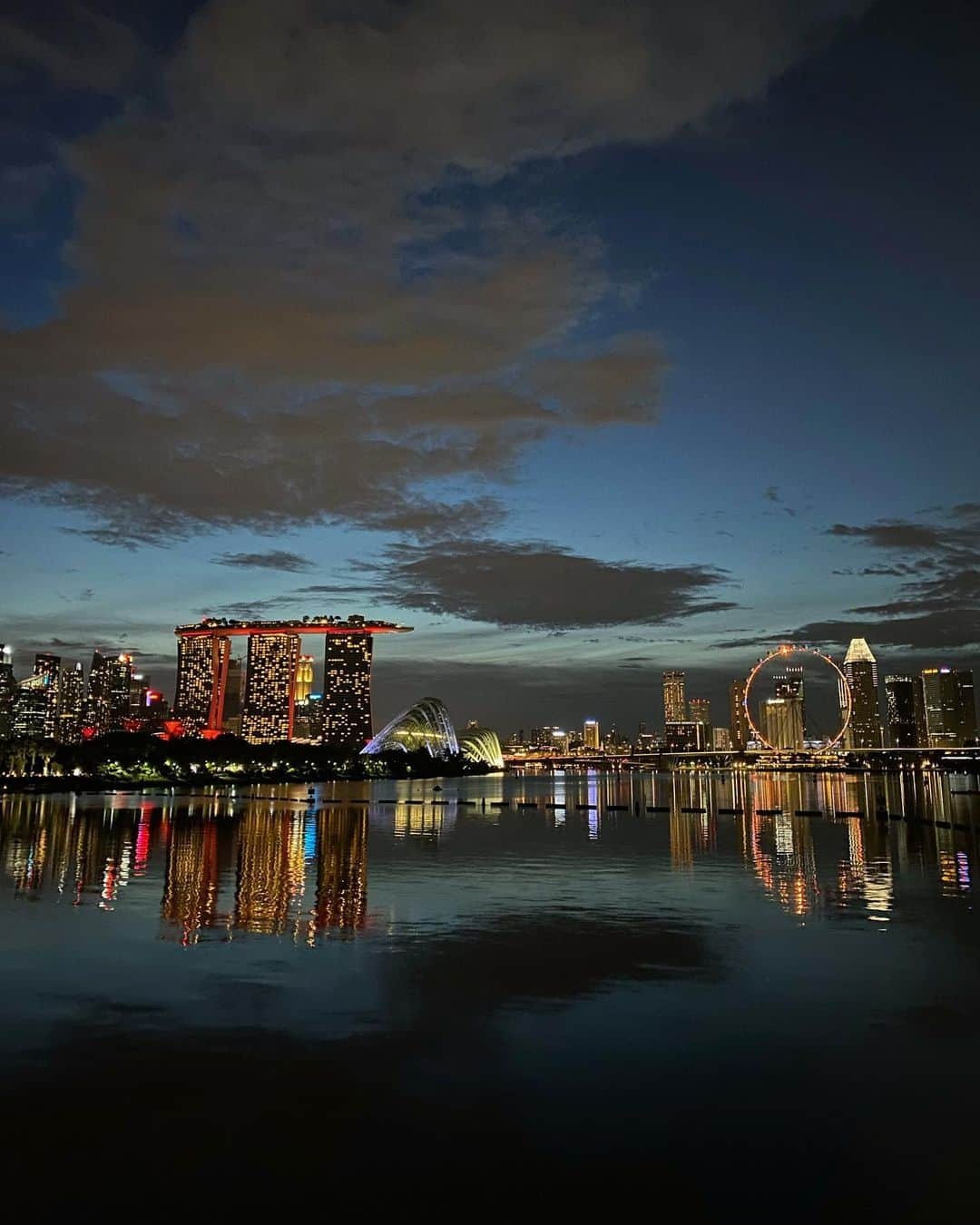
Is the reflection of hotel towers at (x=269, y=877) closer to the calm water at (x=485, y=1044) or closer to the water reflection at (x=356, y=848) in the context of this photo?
the water reflection at (x=356, y=848)

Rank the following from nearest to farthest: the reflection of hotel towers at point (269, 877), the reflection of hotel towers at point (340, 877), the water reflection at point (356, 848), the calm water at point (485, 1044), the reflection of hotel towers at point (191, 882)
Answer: the calm water at point (485, 1044) → the reflection of hotel towers at point (191, 882) → the reflection of hotel towers at point (269, 877) → the reflection of hotel towers at point (340, 877) → the water reflection at point (356, 848)

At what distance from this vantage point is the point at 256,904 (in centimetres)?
2959

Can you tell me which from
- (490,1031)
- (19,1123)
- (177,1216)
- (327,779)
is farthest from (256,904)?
(327,779)

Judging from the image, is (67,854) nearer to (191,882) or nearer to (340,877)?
(191,882)

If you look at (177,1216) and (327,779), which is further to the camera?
(327,779)

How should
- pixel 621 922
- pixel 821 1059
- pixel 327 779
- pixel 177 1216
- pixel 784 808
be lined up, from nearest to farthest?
1. pixel 177 1216
2. pixel 821 1059
3. pixel 621 922
4. pixel 784 808
5. pixel 327 779

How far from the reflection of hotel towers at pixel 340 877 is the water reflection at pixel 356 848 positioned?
9 cm

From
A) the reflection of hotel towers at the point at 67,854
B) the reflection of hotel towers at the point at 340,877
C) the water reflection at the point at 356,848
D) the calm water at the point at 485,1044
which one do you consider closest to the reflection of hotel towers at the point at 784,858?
the water reflection at the point at 356,848

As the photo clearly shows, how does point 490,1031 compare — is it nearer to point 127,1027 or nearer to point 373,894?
point 127,1027

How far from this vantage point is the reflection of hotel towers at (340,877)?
2798 cm

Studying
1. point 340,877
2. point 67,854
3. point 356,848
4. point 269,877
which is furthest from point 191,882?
point 356,848

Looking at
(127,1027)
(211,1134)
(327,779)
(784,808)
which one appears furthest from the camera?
(327,779)

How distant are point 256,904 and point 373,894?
4793 millimetres

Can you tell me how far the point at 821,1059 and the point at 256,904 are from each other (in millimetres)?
19152
